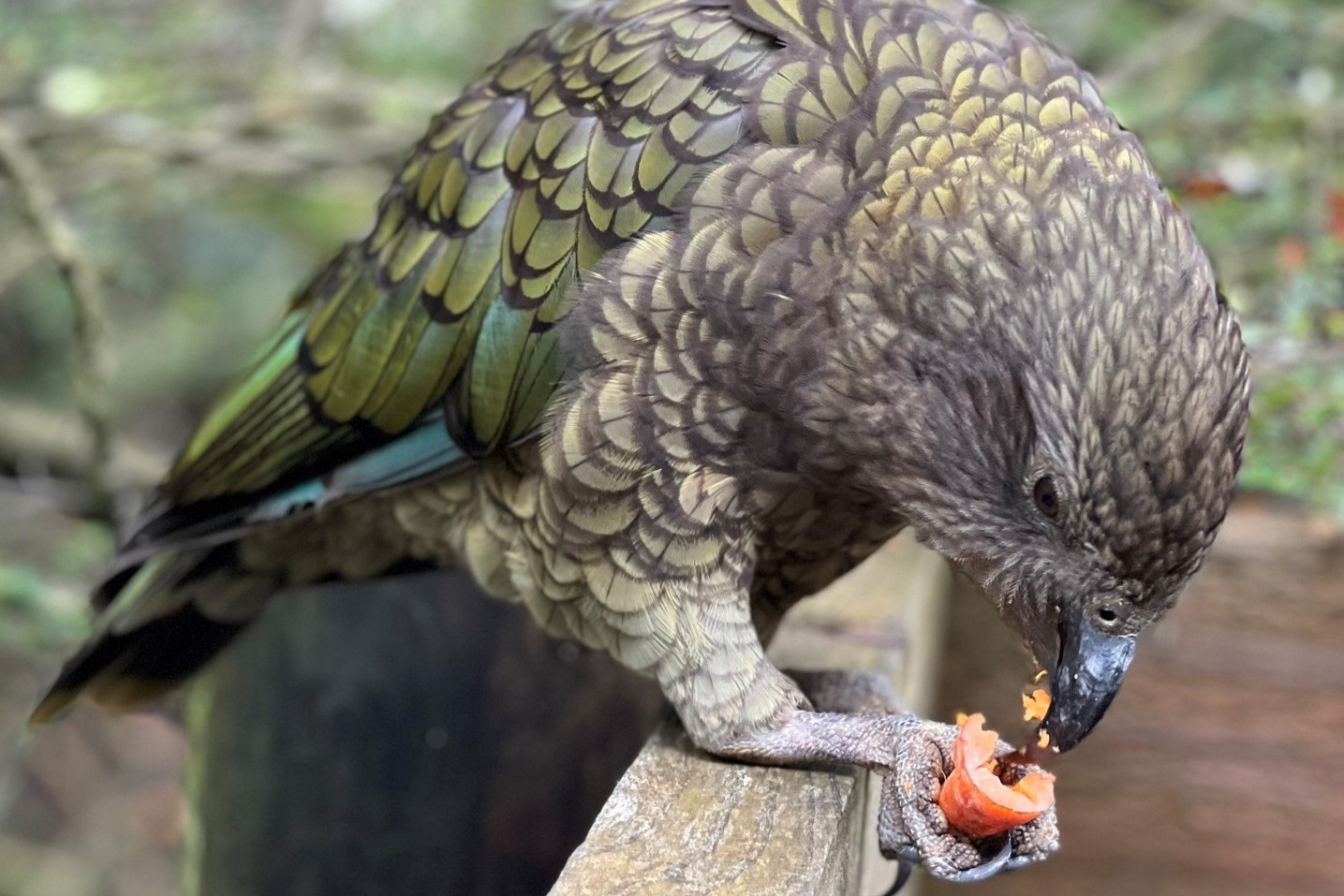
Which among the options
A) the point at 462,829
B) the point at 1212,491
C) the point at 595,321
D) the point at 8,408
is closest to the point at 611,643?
the point at 595,321

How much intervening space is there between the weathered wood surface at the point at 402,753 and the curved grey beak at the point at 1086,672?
3.53 ft

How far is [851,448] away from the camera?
166 cm

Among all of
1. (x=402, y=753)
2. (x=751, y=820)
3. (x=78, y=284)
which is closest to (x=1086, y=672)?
(x=751, y=820)

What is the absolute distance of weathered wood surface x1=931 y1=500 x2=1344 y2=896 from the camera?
2498mm

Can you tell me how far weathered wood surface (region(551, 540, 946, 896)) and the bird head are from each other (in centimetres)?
31

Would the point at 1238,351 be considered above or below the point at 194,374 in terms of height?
below

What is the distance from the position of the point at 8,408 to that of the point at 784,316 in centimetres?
315

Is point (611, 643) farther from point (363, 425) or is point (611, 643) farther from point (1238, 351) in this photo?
Answer: point (1238, 351)

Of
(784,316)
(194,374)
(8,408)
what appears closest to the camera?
(784,316)

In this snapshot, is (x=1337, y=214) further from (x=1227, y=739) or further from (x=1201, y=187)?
(x=1227, y=739)

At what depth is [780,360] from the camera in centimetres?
166

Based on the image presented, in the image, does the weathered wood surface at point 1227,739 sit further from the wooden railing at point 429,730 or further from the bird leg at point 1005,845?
the bird leg at point 1005,845

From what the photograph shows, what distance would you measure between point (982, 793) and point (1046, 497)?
39 centimetres

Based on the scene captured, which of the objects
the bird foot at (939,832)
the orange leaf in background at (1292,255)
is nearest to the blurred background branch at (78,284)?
the bird foot at (939,832)
